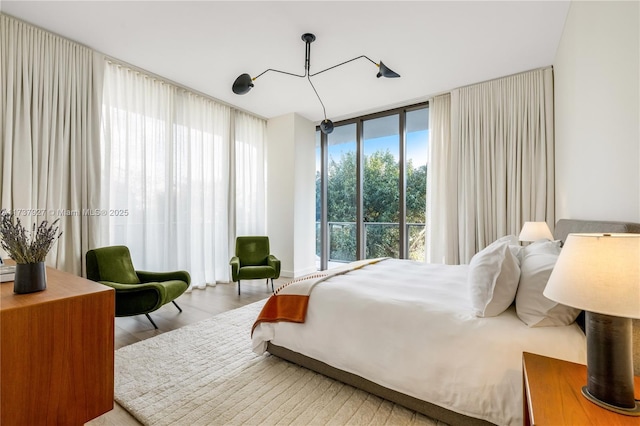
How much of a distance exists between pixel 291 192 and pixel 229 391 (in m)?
3.74

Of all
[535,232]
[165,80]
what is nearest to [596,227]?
[535,232]

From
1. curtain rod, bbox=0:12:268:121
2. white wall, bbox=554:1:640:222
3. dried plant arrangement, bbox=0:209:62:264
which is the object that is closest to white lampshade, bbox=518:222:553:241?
white wall, bbox=554:1:640:222

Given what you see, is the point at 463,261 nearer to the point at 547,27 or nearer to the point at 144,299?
the point at 547,27

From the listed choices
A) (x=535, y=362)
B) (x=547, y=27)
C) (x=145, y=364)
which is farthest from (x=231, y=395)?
(x=547, y=27)

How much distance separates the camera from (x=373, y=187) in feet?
17.3

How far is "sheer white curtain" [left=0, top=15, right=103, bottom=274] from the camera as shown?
2645mm

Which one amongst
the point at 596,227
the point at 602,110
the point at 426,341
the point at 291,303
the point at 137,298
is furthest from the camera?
the point at 137,298

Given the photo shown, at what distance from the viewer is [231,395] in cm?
183

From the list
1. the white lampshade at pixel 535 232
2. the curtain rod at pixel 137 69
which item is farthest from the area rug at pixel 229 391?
the curtain rod at pixel 137 69

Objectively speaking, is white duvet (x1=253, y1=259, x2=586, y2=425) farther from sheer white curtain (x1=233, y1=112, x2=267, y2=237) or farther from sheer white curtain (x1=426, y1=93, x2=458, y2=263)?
sheer white curtain (x1=233, y1=112, x2=267, y2=237)

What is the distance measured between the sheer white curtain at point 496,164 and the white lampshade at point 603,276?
10.6ft

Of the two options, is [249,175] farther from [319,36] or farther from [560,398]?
[560,398]

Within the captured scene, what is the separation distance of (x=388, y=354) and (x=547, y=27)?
3.40 m

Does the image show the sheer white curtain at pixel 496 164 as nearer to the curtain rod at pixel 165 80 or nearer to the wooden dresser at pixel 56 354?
the curtain rod at pixel 165 80
